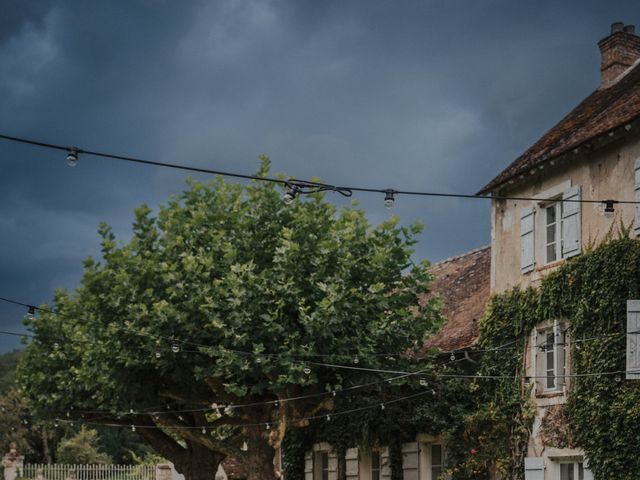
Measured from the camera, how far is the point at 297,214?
21.9 m

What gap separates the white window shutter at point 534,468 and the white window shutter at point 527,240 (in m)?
3.87

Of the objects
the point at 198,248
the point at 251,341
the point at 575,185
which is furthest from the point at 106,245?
the point at 575,185

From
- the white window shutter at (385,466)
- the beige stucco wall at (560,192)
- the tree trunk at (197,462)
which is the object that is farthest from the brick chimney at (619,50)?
the tree trunk at (197,462)

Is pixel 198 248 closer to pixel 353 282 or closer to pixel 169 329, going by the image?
pixel 169 329

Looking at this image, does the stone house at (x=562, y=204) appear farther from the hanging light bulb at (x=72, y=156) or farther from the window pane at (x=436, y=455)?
the hanging light bulb at (x=72, y=156)

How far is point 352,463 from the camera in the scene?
89.9 ft

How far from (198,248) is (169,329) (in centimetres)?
202

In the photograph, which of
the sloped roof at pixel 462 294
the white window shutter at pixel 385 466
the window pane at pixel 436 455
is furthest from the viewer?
the white window shutter at pixel 385 466

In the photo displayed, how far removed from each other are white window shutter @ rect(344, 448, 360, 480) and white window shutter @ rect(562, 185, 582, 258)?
10.00 metres

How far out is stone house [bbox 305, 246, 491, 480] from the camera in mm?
24141

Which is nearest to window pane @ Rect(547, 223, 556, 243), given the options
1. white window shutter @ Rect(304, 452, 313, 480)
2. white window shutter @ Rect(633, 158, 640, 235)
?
white window shutter @ Rect(633, 158, 640, 235)

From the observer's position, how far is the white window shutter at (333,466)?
92.3ft

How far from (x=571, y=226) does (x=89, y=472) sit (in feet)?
73.6

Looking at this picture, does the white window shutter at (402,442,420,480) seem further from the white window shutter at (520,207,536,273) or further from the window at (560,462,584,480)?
the white window shutter at (520,207,536,273)
